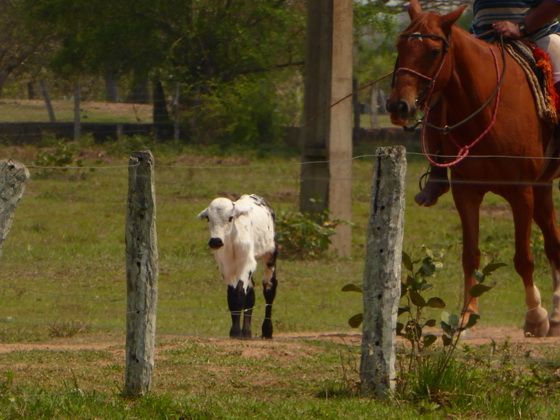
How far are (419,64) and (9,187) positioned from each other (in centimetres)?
322

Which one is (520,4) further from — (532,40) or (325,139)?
(325,139)

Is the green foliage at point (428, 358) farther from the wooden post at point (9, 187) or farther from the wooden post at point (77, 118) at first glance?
the wooden post at point (77, 118)

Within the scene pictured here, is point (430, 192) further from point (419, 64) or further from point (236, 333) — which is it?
point (236, 333)

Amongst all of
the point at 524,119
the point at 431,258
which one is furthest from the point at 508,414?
the point at 524,119

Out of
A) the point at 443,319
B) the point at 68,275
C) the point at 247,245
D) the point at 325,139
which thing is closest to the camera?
the point at 443,319

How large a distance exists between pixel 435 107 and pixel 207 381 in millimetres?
3125

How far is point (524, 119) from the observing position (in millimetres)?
7645

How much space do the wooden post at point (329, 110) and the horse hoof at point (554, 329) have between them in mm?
5925

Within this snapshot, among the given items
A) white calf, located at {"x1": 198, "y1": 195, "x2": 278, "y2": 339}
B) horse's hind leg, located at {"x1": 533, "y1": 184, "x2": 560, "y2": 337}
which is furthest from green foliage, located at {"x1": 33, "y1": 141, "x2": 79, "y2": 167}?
horse's hind leg, located at {"x1": 533, "y1": 184, "x2": 560, "y2": 337}

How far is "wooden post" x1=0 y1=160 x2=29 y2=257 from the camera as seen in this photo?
203 inches

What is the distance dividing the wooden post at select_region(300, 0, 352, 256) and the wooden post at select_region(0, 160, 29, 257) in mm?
8863

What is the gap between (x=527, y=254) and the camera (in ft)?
26.1

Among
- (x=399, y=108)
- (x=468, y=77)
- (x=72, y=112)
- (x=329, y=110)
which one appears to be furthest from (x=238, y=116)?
(x=399, y=108)

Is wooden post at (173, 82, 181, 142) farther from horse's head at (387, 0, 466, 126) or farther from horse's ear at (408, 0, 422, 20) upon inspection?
horse's head at (387, 0, 466, 126)
